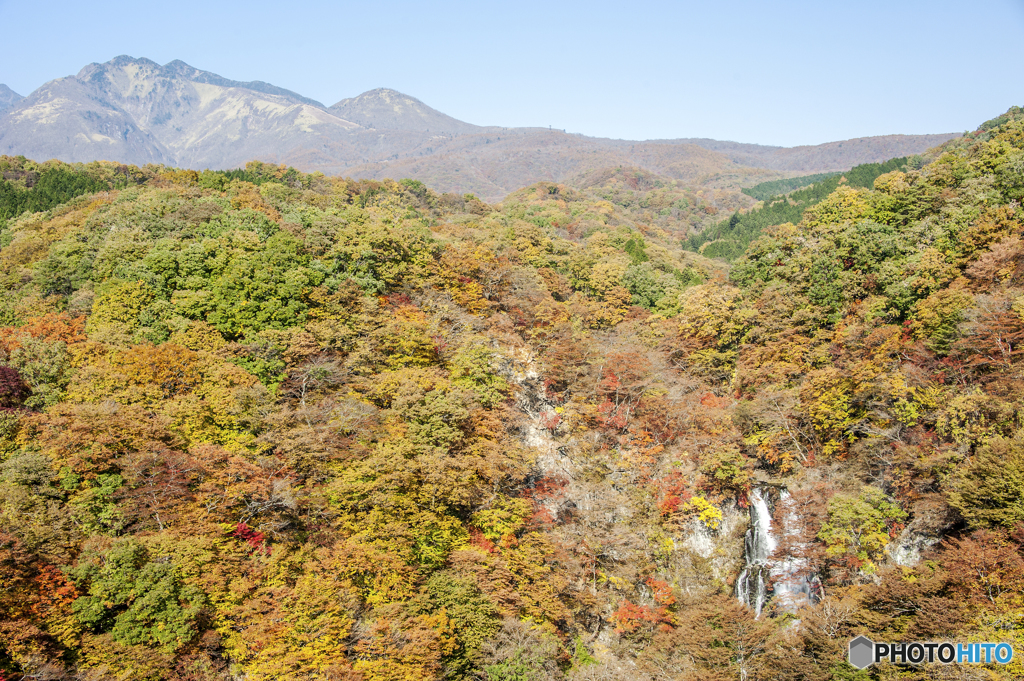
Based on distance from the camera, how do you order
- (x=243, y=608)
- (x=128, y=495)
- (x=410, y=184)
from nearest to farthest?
(x=243, y=608)
(x=128, y=495)
(x=410, y=184)

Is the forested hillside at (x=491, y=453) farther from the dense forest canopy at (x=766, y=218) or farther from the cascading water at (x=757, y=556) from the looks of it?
the dense forest canopy at (x=766, y=218)

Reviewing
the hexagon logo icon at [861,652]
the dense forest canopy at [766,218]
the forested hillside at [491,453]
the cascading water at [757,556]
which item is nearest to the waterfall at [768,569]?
the cascading water at [757,556]

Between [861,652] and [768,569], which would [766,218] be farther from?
[861,652]

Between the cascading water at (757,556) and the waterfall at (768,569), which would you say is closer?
the waterfall at (768,569)

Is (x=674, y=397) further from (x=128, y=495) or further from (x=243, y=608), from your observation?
(x=128, y=495)

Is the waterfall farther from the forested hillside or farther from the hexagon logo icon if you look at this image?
the hexagon logo icon

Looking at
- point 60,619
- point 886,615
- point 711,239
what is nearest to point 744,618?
point 886,615

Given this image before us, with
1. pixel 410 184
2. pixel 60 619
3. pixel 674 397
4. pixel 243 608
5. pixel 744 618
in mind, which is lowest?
pixel 744 618

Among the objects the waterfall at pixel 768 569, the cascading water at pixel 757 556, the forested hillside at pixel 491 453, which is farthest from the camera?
the cascading water at pixel 757 556
